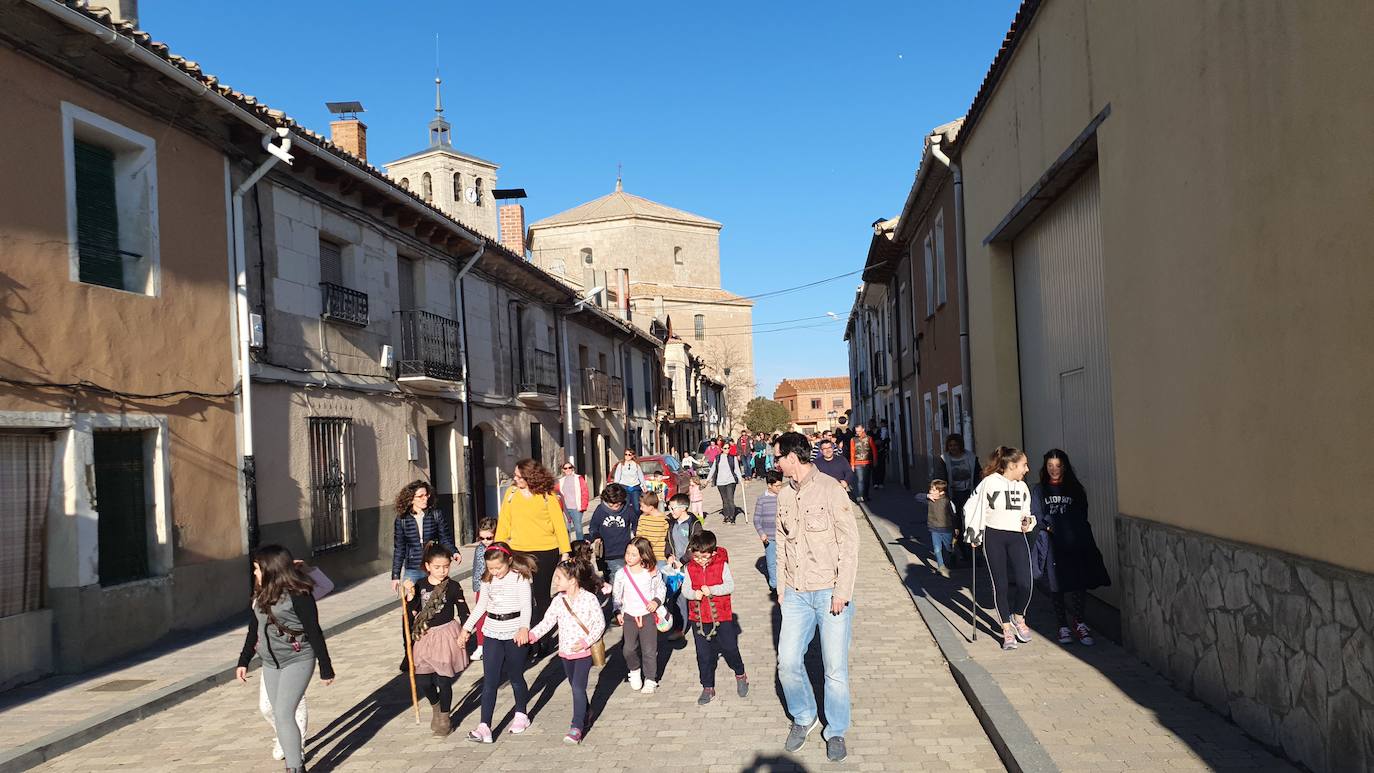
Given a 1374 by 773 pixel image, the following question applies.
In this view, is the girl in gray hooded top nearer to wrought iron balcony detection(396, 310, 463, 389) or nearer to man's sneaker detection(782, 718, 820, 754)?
man's sneaker detection(782, 718, 820, 754)

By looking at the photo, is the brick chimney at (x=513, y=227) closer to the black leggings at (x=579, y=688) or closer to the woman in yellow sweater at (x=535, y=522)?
the woman in yellow sweater at (x=535, y=522)

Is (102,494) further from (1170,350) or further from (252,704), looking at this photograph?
(1170,350)

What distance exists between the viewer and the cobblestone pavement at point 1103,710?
16.4ft

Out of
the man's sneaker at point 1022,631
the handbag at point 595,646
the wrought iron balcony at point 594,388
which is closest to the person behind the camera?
the handbag at point 595,646

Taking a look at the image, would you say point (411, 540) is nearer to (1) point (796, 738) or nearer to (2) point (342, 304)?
(1) point (796, 738)

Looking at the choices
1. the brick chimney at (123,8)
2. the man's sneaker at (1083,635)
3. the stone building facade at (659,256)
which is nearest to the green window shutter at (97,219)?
the brick chimney at (123,8)

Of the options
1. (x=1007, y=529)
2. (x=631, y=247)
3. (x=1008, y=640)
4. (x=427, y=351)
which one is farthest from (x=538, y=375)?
(x=631, y=247)

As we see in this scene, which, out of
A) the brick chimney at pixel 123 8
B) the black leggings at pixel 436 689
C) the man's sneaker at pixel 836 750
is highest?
the brick chimney at pixel 123 8

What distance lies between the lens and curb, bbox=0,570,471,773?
239 inches

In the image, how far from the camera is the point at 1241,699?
5391 mm

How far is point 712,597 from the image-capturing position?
7.00m

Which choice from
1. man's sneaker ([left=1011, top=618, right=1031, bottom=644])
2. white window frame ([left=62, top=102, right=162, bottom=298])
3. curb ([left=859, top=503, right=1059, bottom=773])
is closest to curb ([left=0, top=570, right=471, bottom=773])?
white window frame ([left=62, top=102, right=162, bottom=298])

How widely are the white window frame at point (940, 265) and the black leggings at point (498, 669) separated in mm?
11458

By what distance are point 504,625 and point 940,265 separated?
1204cm
